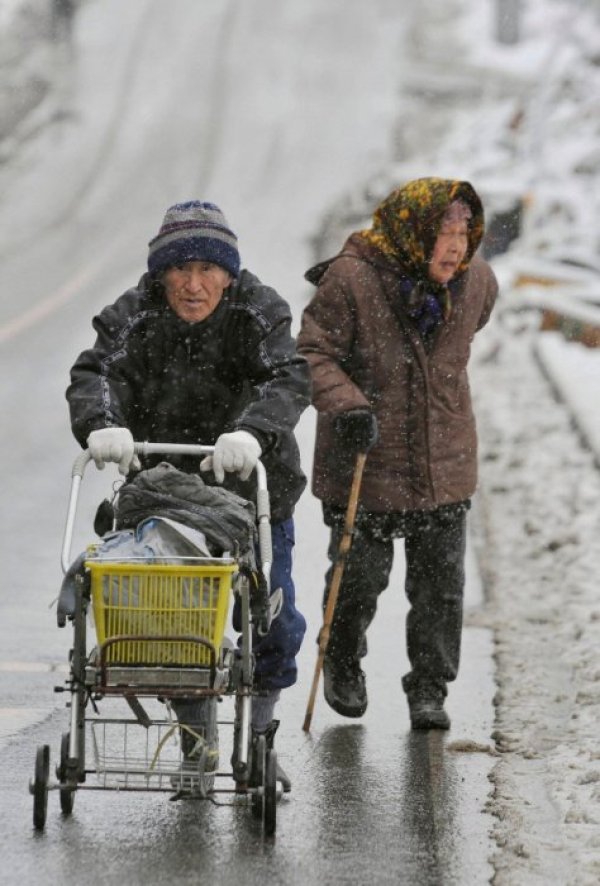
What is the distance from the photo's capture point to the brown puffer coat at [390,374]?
278 inches

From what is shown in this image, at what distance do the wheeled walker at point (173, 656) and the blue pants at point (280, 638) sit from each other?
0.55 meters

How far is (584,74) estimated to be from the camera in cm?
4003

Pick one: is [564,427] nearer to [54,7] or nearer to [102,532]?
[102,532]

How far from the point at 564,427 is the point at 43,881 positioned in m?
9.23

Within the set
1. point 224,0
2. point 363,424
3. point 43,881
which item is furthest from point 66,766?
point 224,0

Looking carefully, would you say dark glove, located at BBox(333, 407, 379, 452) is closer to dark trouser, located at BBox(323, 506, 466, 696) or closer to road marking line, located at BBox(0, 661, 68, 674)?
dark trouser, located at BBox(323, 506, 466, 696)

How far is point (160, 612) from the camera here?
5.18 meters

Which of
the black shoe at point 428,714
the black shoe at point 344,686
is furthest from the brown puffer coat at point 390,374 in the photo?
the black shoe at point 428,714

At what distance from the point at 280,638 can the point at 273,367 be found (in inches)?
33.8

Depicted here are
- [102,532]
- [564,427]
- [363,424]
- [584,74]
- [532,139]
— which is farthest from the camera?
[584,74]

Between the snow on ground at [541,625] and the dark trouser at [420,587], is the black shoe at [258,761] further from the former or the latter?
the dark trouser at [420,587]

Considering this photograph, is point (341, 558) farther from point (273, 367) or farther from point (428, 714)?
point (273, 367)

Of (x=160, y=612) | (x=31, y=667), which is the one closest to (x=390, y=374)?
(x=31, y=667)

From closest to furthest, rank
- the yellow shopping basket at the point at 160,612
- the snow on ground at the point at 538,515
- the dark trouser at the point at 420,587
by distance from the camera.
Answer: the yellow shopping basket at the point at 160,612 < the snow on ground at the point at 538,515 < the dark trouser at the point at 420,587
